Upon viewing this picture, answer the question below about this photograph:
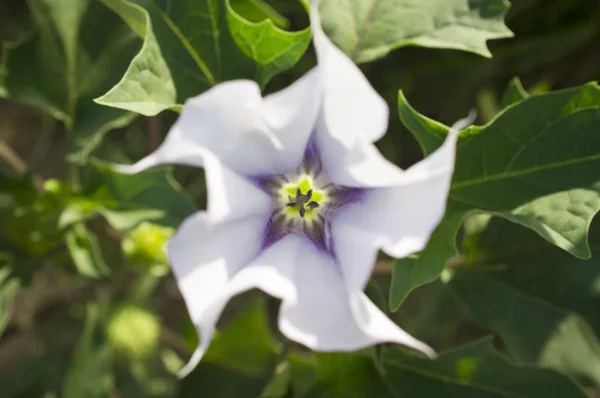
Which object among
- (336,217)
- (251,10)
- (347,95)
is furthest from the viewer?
(251,10)

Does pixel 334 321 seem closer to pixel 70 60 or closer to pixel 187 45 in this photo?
pixel 187 45

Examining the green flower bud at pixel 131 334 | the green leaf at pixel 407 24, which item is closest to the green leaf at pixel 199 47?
the green leaf at pixel 407 24

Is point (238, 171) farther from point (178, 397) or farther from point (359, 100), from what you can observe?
point (178, 397)

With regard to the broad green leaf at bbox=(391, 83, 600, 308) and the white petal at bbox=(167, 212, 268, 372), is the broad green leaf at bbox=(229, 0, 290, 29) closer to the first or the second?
the broad green leaf at bbox=(391, 83, 600, 308)

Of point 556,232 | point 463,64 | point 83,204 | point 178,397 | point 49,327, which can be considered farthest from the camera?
point 463,64

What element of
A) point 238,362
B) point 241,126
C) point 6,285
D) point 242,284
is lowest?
point 238,362

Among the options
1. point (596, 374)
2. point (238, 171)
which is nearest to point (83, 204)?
point (238, 171)

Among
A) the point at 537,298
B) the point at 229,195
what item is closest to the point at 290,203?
the point at 229,195

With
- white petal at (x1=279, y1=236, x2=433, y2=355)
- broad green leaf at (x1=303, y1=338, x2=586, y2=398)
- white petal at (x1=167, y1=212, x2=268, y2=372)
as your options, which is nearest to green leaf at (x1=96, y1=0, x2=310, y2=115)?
white petal at (x1=167, y1=212, x2=268, y2=372)
